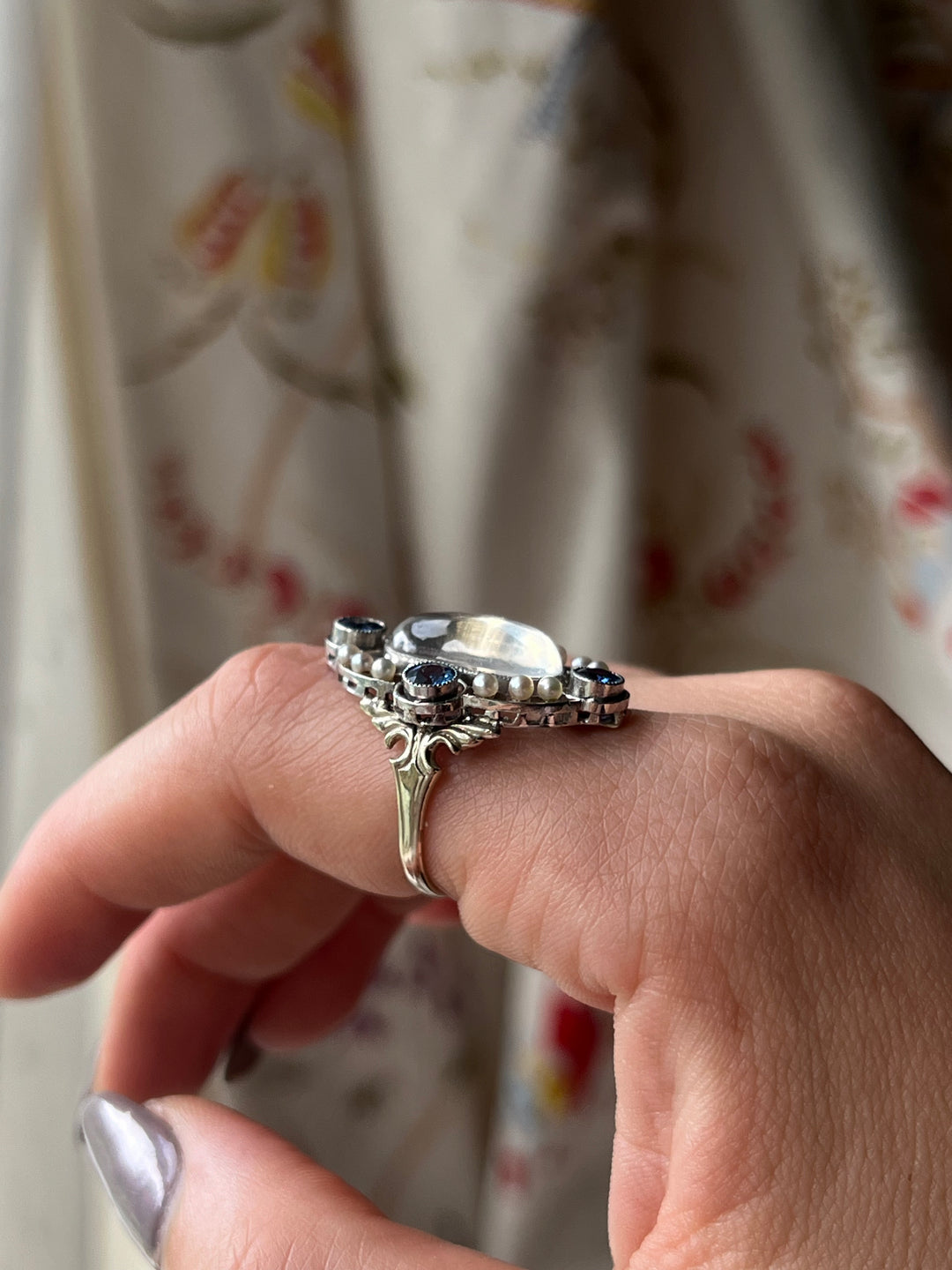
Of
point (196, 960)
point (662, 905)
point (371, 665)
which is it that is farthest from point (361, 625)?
point (196, 960)

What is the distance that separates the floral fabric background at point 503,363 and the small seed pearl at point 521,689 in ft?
1.17

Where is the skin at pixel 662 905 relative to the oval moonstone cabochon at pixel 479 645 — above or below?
below

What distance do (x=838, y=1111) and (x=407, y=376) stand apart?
1.89 feet

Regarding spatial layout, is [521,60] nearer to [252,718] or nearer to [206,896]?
[252,718]

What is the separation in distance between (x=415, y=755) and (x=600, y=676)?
0.09 meters

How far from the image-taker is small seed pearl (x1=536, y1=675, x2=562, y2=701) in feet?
1.44

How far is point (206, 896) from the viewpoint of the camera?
0.66m

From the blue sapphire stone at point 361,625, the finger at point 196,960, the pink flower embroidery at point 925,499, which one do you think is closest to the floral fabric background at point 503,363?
the pink flower embroidery at point 925,499

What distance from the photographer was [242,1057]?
29.7 inches

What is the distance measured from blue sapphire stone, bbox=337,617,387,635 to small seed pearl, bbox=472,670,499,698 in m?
0.08

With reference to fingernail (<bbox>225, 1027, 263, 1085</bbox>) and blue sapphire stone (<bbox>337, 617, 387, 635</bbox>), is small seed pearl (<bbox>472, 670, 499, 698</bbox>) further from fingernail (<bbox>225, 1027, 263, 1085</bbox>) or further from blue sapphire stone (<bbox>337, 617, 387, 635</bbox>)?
fingernail (<bbox>225, 1027, 263, 1085</bbox>)

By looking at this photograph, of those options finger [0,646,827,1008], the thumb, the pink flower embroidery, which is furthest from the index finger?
the pink flower embroidery

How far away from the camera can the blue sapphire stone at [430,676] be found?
43cm

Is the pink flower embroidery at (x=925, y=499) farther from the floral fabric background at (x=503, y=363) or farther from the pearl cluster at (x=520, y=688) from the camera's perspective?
the pearl cluster at (x=520, y=688)
